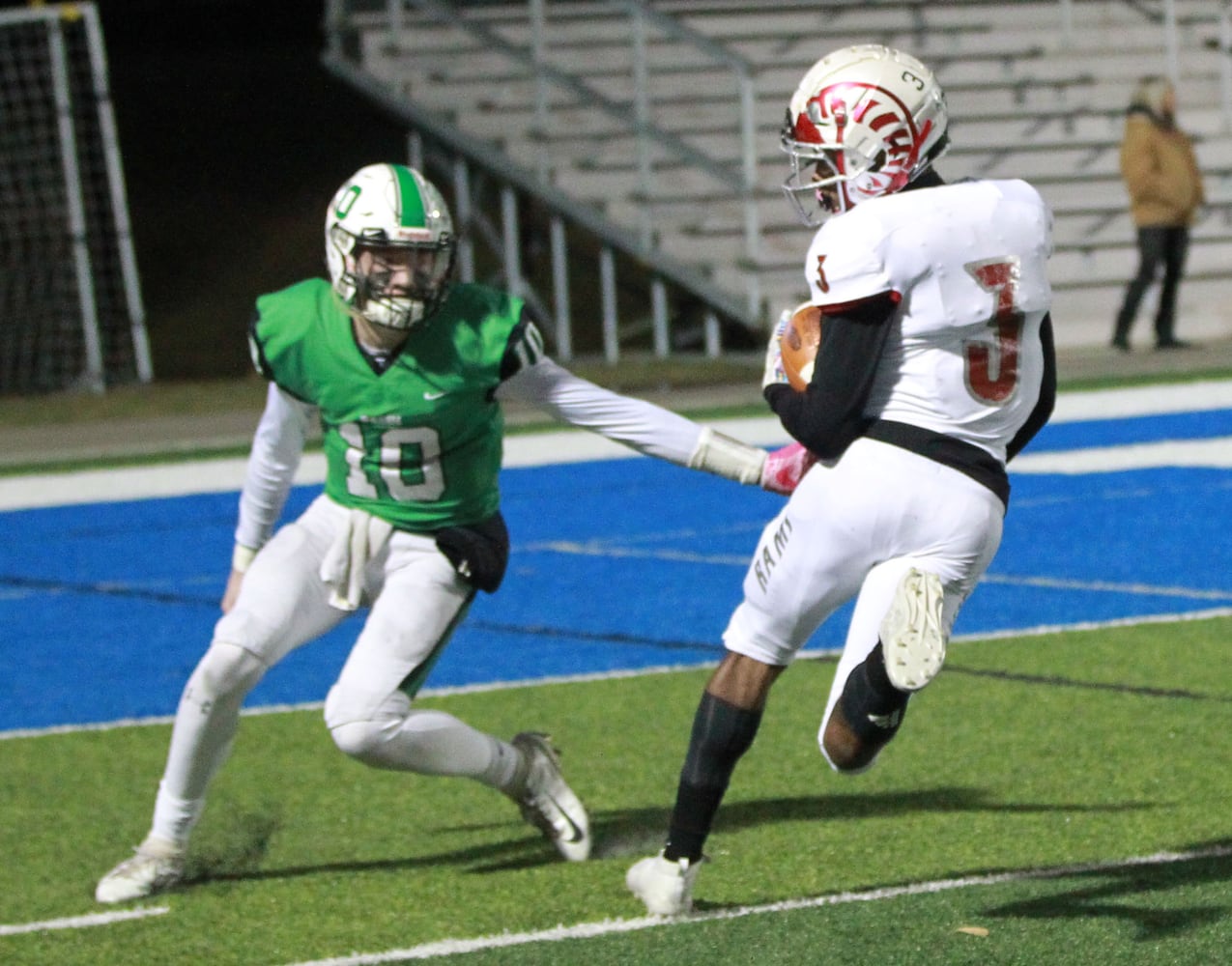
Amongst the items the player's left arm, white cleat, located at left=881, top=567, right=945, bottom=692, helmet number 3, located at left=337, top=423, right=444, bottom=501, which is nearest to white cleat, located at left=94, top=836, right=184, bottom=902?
helmet number 3, located at left=337, top=423, right=444, bottom=501

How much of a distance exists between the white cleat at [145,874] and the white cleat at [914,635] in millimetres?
1808

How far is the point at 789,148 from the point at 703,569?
4.68 meters

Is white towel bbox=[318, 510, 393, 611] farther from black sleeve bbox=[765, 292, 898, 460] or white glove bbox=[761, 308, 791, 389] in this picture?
black sleeve bbox=[765, 292, 898, 460]

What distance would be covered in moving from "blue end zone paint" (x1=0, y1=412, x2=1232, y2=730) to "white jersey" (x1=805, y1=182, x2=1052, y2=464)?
122 inches

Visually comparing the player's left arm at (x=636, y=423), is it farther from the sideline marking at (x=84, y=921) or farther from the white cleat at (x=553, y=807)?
the sideline marking at (x=84, y=921)

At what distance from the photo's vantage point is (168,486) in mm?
11617

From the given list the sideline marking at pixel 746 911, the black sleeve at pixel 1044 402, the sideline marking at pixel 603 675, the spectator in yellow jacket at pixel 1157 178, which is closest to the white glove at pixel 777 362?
the black sleeve at pixel 1044 402

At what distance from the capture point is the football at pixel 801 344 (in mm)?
4039

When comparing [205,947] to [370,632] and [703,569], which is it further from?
[703,569]

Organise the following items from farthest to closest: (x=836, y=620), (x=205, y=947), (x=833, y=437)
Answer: (x=836, y=620) < (x=205, y=947) < (x=833, y=437)

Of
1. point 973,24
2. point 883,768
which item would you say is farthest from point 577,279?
point 883,768

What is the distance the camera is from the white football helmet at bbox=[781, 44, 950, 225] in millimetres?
3941

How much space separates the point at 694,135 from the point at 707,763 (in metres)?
14.1

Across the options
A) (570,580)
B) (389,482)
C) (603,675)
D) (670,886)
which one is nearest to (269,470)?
(389,482)
